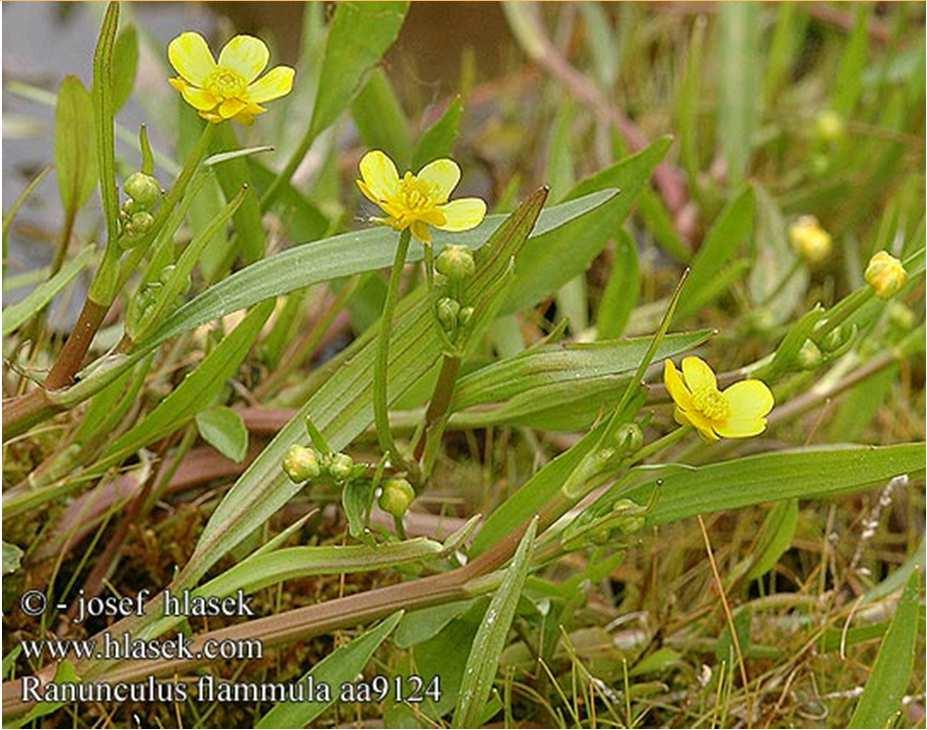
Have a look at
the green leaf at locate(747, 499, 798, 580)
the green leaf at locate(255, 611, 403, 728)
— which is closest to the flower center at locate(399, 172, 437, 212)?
the green leaf at locate(255, 611, 403, 728)

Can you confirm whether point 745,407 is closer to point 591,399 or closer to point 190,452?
point 591,399

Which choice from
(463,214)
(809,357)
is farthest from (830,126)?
(463,214)

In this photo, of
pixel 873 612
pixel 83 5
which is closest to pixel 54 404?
pixel 873 612

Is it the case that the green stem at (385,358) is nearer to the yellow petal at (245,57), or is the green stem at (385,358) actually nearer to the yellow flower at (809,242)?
the yellow petal at (245,57)

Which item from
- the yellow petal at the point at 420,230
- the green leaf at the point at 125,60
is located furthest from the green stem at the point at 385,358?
the green leaf at the point at 125,60

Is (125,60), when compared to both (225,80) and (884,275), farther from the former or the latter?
(884,275)

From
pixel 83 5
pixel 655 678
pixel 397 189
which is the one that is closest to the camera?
pixel 397 189
